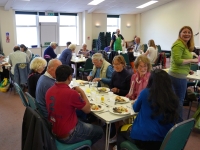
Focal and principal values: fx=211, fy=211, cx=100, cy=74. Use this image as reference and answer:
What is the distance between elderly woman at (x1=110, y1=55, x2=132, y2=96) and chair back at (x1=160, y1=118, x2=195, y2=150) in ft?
4.72

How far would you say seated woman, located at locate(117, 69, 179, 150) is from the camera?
67.1 inches

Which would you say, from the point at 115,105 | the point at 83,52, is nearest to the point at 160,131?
the point at 115,105

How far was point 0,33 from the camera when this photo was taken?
9344 mm

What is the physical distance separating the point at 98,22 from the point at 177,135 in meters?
10.6

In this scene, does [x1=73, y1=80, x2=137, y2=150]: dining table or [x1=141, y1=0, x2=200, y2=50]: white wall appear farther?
[x1=141, y1=0, x2=200, y2=50]: white wall

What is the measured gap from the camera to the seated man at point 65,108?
74.9 inches

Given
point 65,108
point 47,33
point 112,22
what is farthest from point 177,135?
point 112,22

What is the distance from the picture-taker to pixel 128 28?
42.2 ft

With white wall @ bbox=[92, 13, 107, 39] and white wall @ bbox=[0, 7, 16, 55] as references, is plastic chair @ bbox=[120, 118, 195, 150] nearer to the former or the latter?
white wall @ bbox=[0, 7, 16, 55]

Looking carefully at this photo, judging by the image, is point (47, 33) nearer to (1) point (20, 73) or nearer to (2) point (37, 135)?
(1) point (20, 73)

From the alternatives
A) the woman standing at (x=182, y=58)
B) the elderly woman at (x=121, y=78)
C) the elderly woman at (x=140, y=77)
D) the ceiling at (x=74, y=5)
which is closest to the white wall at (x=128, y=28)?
the ceiling at (x=74, y=5)

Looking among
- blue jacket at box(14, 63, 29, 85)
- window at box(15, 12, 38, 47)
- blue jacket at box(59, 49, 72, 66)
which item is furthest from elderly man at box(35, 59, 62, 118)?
window at box(15, 12, 38, 47)

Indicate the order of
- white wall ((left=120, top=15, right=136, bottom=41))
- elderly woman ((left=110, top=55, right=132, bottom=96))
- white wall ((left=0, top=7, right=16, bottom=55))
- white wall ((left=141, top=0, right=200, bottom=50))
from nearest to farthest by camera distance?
elderly woman ((left=110, top=55, right=132, bottom=96)), white wall ((left=0, top=7, right=16, bottom=55)), white wall ((left=141, top=0, right=200, bottom=50)), white wall ((left=120, top=15, right=136, bottom=41))

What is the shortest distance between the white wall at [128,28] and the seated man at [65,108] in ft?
36.3
